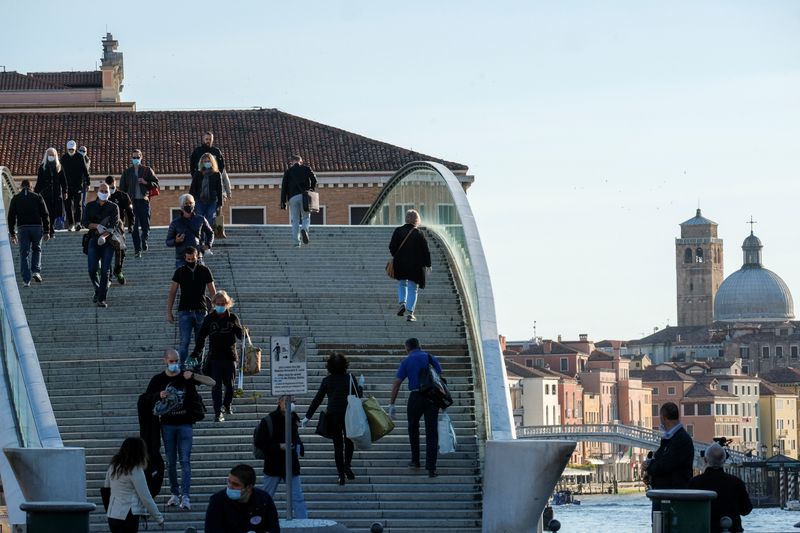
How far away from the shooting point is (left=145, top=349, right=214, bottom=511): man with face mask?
14.2 metres

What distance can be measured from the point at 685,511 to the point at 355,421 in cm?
408

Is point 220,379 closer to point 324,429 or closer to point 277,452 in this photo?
point 324,429

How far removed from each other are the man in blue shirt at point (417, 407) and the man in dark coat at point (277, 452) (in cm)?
152

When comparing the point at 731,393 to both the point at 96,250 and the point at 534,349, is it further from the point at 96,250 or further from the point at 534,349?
the point at 96,250

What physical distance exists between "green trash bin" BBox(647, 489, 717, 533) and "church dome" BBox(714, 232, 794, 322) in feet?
571

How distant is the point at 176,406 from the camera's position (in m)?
14.2

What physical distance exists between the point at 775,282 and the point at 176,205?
454ft

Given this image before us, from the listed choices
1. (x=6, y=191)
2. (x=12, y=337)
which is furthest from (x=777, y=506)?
(x=12, y=337)

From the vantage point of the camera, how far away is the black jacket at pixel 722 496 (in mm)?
12195

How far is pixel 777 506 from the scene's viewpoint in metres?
103

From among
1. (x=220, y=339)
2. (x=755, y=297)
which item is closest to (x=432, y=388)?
(x=220, y=339)

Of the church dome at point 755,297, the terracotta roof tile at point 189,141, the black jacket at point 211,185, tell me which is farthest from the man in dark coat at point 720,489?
the church dome at point 755,297

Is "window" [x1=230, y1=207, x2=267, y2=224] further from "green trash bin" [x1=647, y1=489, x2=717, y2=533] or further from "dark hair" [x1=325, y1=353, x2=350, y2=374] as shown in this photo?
"green trash bin" [x1=647, y1=489, x2=717, y2=533]

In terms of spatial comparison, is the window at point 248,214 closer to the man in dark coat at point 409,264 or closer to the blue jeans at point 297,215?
the blue jeans at point 297,215
